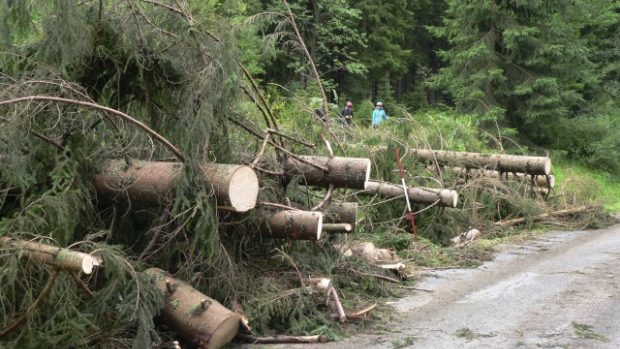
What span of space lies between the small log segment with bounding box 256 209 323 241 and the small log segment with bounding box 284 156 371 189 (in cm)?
74

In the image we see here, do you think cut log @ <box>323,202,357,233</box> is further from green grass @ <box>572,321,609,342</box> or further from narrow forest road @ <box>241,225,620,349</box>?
green grass @ <box>572,321,609,342</box>

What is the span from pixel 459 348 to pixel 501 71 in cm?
1400

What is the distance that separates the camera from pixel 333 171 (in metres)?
6.54

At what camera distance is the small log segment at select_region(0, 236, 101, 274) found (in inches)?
151

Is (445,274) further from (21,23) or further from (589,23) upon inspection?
(589,23)

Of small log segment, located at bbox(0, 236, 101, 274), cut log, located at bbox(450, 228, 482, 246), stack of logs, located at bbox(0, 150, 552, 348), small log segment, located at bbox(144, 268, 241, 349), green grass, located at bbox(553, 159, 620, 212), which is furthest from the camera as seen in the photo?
green grass, located at bbox(553, 159, 620, 212)

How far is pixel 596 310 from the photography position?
19.7ft

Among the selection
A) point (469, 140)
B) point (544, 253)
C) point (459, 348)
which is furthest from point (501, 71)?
point (459, 348)

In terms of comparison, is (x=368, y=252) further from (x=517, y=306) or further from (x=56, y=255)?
(x=56, y=255)

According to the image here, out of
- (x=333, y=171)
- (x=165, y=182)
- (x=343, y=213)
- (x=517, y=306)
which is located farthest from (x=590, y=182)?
(x=165, y=182)

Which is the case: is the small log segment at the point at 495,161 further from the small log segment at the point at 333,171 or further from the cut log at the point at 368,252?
the small log segment at the point at 333,171

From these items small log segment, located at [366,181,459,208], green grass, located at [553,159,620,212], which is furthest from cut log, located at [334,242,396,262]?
green grass, located at [553,159,620,212]

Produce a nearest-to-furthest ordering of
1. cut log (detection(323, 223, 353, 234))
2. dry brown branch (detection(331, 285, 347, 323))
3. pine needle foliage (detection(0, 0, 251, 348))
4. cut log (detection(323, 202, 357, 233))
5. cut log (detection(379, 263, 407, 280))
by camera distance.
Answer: pine needle foliage (detection(0, 0, 251, 348)) < dry brown branch (detection(331, 285, 347, 323)) < cut log (detection(323, 223, 353, 234)) < cut log (detection(323, 202, 357, 233)) < cut log (detection(379, 263, 407, 280))

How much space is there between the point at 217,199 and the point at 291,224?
0.87 meters
